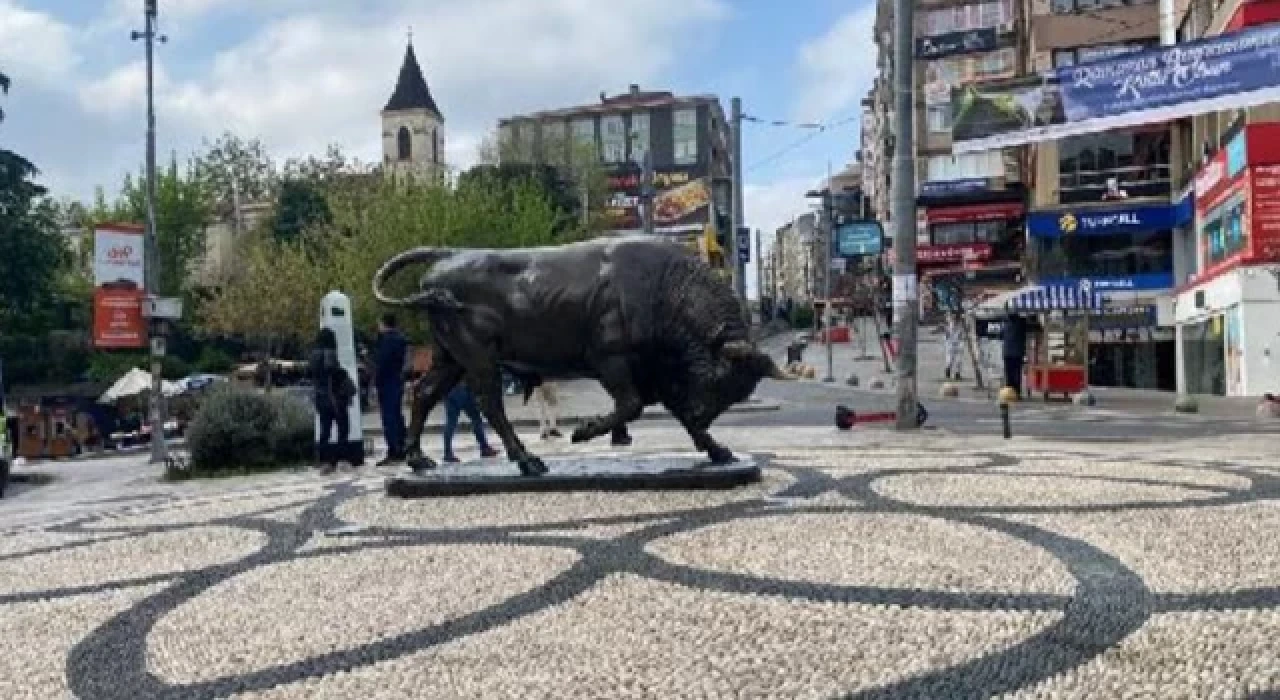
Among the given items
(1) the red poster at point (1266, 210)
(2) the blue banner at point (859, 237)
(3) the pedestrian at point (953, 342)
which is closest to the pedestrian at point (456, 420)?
(2) the blue banner at point (859, 237)

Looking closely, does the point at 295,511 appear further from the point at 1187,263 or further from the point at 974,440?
the point at 1187,263

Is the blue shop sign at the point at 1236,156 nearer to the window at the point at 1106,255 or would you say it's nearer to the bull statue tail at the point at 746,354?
the window at the point at 1106,255

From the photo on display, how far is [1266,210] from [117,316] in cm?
2235

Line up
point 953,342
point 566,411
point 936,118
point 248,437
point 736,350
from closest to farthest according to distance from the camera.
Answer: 1. point 736,350
2. point 248,437
3. point 566,411
4. point 953,342
5. point 936,118

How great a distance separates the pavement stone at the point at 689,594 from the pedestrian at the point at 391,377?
13.6 ft

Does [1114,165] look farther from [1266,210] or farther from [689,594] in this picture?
[689,594]

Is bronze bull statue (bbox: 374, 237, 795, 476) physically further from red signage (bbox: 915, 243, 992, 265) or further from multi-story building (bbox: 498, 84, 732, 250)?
multi-story building (bbox: 498, 84, 732, 250)

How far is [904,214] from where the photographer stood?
19250mm

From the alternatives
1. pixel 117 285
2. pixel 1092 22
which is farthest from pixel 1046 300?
pixel 1092 22

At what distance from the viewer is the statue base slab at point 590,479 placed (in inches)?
388

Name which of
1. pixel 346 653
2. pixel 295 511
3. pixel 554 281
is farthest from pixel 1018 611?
pixel 295 511

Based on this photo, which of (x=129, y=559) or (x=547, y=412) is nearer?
(x=129, y=559)

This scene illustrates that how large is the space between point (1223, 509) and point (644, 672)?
197 inches

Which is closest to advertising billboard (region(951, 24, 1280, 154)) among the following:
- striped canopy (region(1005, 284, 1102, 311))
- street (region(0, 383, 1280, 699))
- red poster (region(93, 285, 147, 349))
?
striped canopy (region(1005, 284, 1102, 311))
